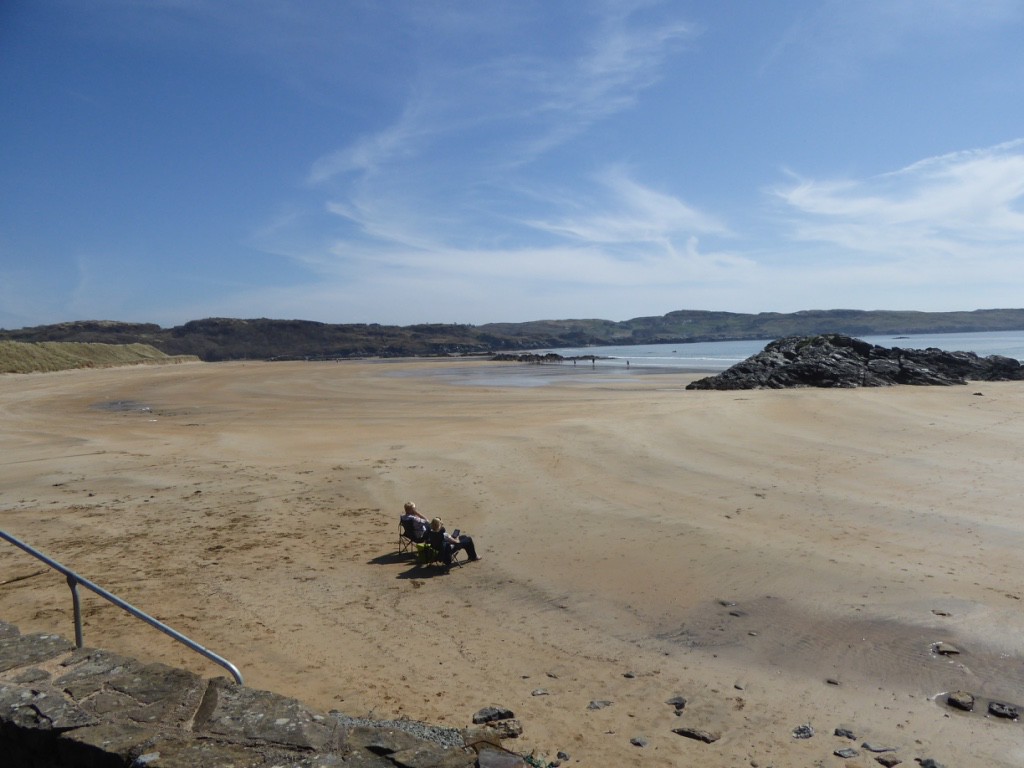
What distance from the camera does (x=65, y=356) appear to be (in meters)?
66.1

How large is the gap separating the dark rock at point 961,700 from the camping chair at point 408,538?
5327mm

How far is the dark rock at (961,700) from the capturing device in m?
4.93

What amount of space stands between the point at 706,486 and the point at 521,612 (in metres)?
5.56

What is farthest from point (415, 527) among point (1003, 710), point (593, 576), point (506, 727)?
point (1003, 710)

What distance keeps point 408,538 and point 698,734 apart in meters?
4.90

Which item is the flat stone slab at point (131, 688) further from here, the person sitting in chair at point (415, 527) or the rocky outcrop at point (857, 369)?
the rocky outcrop at point (857, 369)

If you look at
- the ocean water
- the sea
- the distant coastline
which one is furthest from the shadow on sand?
the distant coastline

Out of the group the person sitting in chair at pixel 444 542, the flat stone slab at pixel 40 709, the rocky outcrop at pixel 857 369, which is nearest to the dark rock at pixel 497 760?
the flat stone slab at pixel 40 709

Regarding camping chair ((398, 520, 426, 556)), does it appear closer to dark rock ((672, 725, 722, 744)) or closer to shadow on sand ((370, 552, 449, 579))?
shadow on sand ((370, 552, 449, 579))

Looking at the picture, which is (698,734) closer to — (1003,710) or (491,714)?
(491,714)

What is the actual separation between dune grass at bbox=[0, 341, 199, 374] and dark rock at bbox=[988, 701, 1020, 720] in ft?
212

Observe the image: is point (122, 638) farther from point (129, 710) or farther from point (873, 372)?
point (873, 372)

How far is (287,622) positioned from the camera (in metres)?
6.52

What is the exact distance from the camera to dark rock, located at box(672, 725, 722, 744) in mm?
4586
